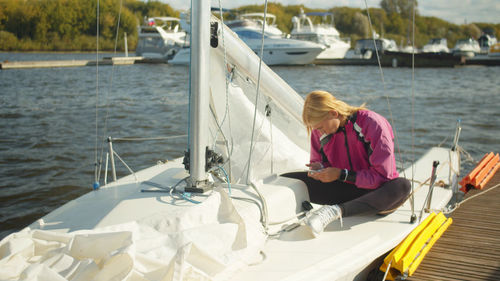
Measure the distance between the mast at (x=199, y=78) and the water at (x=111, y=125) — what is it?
111 centimetres

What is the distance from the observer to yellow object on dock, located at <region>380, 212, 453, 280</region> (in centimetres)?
291

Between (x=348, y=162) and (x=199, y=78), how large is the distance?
119 centimetres

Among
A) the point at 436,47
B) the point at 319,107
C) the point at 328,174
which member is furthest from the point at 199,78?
the point at 436,47

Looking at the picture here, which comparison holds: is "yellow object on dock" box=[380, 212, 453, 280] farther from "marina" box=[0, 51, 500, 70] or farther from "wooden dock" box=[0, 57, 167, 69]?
"marina" box=[0, 51, 500, 70]

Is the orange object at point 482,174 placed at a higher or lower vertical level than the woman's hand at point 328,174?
lower

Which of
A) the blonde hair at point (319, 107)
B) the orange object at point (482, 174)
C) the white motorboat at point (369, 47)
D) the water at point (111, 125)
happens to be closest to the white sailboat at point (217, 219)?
the blonde hair at point (319, 107)

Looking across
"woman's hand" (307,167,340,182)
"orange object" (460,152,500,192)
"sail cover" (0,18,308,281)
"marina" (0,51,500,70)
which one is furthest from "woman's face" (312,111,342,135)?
"marina" (0,51,500,70)

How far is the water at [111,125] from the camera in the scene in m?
6.99

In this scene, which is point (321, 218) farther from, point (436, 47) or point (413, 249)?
point (436, 47)

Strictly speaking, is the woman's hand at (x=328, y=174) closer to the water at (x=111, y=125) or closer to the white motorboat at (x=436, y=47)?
the water at (x=111, y=125)

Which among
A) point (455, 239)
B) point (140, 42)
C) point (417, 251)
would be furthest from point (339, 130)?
point (140, 42)

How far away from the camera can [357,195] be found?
3312 millimetres

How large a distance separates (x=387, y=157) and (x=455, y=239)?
121 centimetres

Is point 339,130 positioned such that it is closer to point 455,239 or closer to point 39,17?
point 455,239
